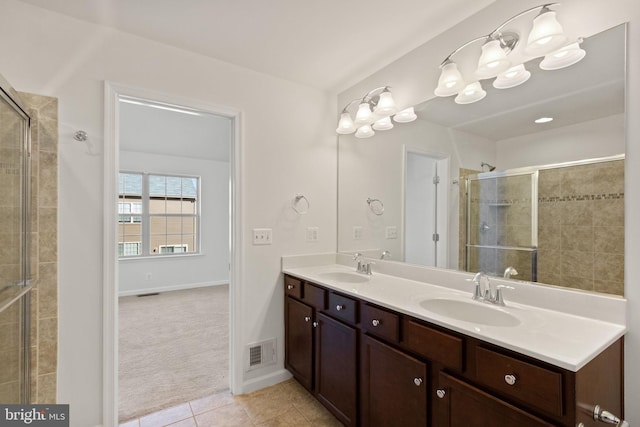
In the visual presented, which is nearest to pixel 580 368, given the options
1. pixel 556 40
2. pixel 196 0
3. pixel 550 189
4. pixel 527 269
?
pixel 527 269

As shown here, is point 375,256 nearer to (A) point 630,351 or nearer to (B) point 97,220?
(A) point 630,351

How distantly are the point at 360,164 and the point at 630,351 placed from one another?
1.88 metres

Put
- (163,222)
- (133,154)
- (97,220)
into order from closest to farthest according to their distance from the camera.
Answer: (97,220) → (133,154) → (163,222)

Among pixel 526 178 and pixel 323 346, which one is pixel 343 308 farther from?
pixel 526 178

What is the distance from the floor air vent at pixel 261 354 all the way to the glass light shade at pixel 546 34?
7.96 ft

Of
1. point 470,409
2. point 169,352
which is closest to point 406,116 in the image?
point 470,409

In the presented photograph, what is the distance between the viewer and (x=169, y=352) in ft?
9.39

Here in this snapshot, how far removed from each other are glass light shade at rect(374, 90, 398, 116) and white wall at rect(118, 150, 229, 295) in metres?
4.32

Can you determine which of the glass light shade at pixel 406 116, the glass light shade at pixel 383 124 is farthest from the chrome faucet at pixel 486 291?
the glass light shade at pixel 383 124

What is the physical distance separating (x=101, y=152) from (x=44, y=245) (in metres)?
0.59

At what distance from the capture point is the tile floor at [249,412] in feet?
6.12

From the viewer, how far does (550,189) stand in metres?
1.42

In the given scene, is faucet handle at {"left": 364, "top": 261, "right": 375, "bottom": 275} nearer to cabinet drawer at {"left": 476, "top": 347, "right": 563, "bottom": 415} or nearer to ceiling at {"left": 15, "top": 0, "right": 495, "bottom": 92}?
cabinet drawer at {"left": 476, "top": 347, "right": 563, "bottom": 415}

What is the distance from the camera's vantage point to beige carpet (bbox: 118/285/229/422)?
2170 mm
